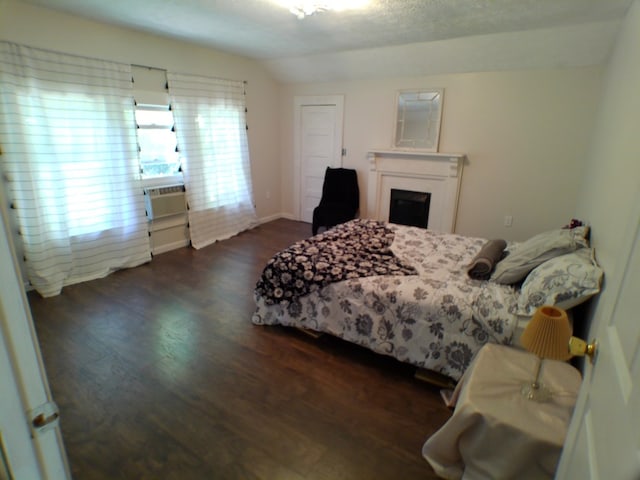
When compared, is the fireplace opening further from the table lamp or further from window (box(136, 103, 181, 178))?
the table lamp

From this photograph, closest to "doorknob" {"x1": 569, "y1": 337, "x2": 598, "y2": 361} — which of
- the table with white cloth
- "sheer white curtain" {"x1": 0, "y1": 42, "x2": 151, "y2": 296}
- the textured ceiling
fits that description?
the table with white cloth

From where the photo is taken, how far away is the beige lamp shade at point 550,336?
1.28 metres

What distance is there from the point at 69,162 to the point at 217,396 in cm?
269

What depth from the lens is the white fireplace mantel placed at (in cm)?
439

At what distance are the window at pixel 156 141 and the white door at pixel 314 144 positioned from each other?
6.77ft

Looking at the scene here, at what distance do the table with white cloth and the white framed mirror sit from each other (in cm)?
341

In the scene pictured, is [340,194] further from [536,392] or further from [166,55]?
[536,392]

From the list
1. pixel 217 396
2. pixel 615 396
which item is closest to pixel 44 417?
pixel 615 396

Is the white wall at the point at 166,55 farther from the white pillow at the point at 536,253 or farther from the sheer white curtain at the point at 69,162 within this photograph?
the white pillow at the point at 536,253

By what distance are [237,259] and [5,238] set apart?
358cm

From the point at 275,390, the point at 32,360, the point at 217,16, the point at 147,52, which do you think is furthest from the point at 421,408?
the point at 147,52

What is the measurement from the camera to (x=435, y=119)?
4387 mm

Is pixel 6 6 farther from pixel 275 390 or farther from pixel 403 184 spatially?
pixel 403 184

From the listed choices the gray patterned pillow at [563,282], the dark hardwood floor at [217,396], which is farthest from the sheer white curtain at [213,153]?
the gray patterned pillow at [563,282]
